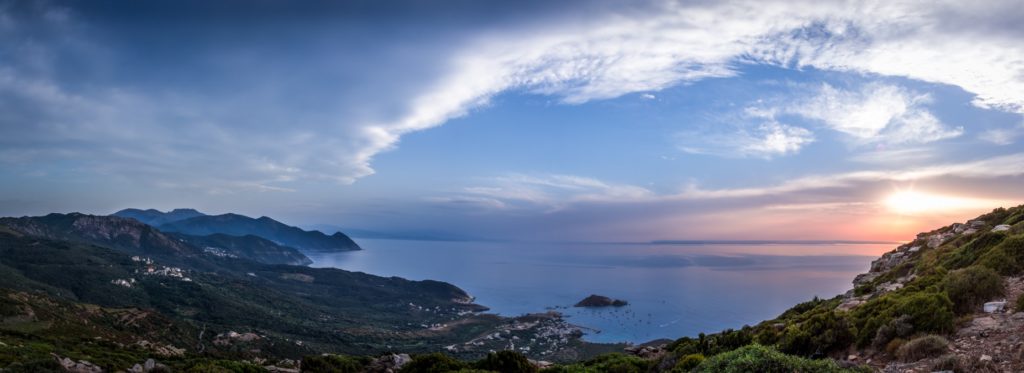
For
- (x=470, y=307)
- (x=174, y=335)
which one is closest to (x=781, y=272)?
(x=470, y=307)

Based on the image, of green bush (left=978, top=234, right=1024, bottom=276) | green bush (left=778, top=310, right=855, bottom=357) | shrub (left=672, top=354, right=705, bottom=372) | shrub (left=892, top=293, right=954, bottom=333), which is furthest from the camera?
shrub (left=672, top=354, right=705, bottom=372)

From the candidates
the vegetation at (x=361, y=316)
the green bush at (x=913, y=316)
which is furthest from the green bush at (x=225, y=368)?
the green bush at (x=913, y=316)

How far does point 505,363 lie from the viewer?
20.1 meters

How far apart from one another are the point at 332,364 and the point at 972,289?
76.8ft

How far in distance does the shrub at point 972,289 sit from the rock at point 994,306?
15.1 inches

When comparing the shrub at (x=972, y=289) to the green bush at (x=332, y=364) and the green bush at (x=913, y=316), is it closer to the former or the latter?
the green bush at (x=913, y=316)

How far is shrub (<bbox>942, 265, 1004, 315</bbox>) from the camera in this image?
12.0 meters

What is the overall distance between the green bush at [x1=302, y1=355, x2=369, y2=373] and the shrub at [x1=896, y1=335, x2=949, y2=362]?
65.3ft

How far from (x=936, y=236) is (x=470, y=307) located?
122507 millimetres

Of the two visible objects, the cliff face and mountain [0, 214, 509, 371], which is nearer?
the cliff face

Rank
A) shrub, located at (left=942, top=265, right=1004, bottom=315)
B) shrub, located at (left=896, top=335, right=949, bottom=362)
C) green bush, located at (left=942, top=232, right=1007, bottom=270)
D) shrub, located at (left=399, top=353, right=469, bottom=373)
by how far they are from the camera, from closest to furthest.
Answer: shrub, located at (left=896, top=335, right=949, bottom=362), shrub, located at (left=942, top=265, right=1004, bottom=315), green bush, located at (left=942, top=232, right=1007, bottom=270), shrub, located at (left=399, top=353, right=469, bottom=373)

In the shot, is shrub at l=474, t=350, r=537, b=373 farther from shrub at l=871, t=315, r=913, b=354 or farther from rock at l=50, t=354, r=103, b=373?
rock at l=50, t=354, r=103, b=373

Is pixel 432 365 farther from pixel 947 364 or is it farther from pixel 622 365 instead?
pixel 947 364

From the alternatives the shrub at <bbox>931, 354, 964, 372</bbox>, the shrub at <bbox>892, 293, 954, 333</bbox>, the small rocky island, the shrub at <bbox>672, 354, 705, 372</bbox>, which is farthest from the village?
the shrub at <bbox>931, 354, 964, 372</bbox>
